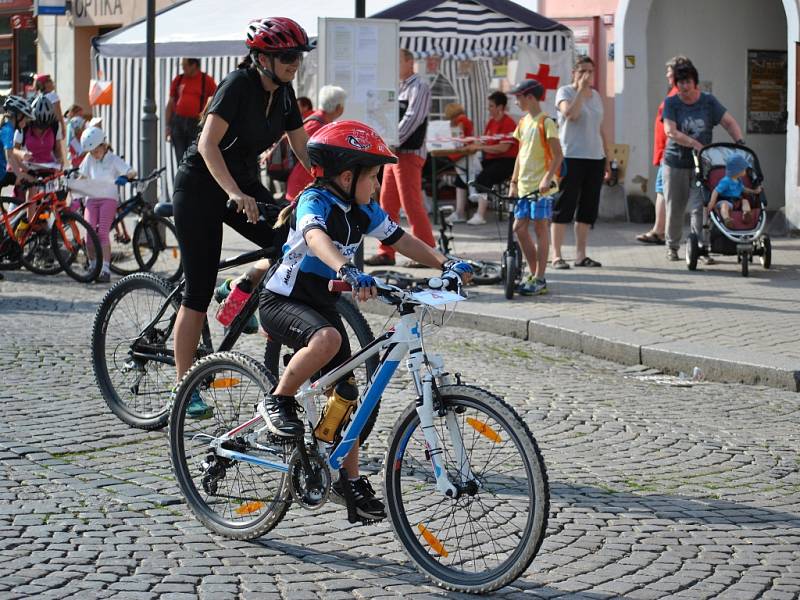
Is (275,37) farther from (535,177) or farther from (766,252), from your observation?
(766,252)

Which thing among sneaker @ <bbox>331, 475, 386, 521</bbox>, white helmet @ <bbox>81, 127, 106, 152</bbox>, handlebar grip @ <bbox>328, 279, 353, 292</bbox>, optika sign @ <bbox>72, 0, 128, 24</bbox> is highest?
optika sign @ <bbox>72, 0, 128, 24</bbox>

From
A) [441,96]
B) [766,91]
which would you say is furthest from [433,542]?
[441,96]

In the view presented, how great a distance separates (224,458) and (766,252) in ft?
29.4

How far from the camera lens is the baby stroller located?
12.9 meters

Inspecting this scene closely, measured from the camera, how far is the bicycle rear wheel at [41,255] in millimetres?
13562

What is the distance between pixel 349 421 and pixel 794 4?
1326 cm

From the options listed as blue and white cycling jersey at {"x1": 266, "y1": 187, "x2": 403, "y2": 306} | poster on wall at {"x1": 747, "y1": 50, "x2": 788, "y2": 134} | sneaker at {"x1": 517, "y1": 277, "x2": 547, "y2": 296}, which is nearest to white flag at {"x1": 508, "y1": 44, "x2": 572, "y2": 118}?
poster on wall at {"x1": 747, "y1": 50, "x2": 788, "y2": 134}

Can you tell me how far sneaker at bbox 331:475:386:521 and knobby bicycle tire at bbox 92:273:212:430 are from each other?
2.05 meters

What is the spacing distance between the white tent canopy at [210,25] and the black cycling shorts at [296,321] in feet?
40.6

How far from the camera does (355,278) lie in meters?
4.46

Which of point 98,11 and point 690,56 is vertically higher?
point 98,11

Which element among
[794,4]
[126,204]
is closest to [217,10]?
[126,204]

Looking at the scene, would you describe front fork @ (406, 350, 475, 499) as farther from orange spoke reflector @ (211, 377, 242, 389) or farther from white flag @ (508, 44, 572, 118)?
white flag @ (508, 44, 572, 118)

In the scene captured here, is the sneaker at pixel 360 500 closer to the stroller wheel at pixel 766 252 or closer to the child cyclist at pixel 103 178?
the child cyclist at pixel 103 178
